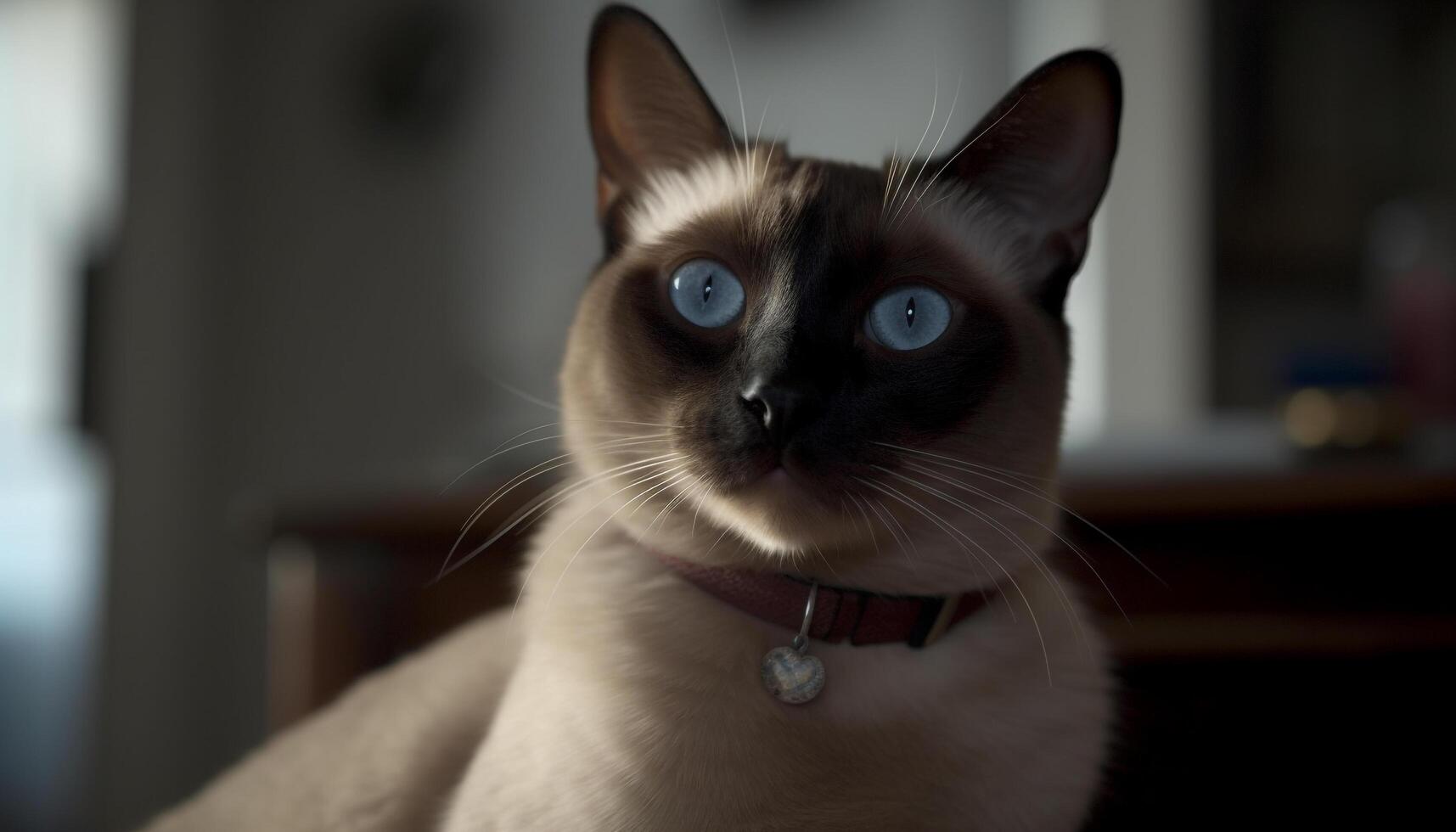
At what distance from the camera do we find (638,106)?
29.4 inches

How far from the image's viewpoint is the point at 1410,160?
2.61 metres

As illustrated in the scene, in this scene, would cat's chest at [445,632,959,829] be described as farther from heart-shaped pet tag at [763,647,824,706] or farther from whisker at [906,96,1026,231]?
whisker at [906,96,1026,231]

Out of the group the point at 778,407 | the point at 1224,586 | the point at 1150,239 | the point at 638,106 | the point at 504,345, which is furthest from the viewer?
the point at 504,345

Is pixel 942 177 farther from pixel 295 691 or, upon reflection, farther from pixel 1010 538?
pixel 295 691

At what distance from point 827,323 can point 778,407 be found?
0.22 ft

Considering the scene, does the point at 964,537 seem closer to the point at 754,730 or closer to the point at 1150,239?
the point at 754,730

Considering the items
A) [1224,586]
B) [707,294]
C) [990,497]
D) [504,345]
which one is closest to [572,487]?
[707,294]

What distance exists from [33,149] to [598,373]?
124 inches

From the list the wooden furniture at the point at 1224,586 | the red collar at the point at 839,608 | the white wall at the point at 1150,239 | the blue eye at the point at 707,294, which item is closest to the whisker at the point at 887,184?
the blue eye at the point at 707,294

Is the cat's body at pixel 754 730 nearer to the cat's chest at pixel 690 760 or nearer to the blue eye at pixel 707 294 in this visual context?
the cat's chest at pixel 690 760

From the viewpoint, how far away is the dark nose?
604mm

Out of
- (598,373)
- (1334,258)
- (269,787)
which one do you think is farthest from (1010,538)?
(1334,258)

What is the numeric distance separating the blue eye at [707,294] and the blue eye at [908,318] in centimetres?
8

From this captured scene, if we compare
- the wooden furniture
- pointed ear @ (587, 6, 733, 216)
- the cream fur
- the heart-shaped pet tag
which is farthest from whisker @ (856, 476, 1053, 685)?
the wooden furniture
